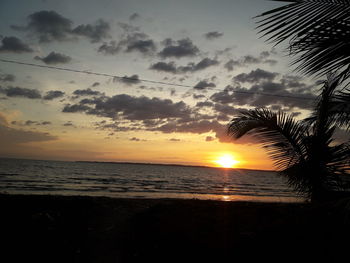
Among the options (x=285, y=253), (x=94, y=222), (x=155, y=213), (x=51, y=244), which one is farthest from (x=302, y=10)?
(x=155, y=213)

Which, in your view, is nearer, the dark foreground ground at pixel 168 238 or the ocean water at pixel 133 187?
the dark foreground ground at pixel 168 238

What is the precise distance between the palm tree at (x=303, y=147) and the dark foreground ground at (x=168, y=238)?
0.47 metres

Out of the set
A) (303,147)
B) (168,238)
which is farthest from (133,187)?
(303,147)

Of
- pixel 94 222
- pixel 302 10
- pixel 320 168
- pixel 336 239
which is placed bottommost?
pixel 94 222

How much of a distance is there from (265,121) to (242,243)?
2.22m

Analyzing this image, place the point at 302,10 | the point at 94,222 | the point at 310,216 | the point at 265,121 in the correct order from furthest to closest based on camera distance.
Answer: the point at 94,222, the point at 310,216, the point at 265,121, the point at 302,10

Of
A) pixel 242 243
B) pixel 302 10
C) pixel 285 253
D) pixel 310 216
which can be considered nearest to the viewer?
pixel 302 10

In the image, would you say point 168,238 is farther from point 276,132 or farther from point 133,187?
point 133,187

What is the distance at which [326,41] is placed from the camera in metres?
1.72

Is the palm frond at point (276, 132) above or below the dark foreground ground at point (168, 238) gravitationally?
above

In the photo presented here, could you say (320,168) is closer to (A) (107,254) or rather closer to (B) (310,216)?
(B) (310,216)

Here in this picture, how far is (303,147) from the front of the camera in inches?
177

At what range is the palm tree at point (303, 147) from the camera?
4.06m

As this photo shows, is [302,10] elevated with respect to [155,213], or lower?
elevated
